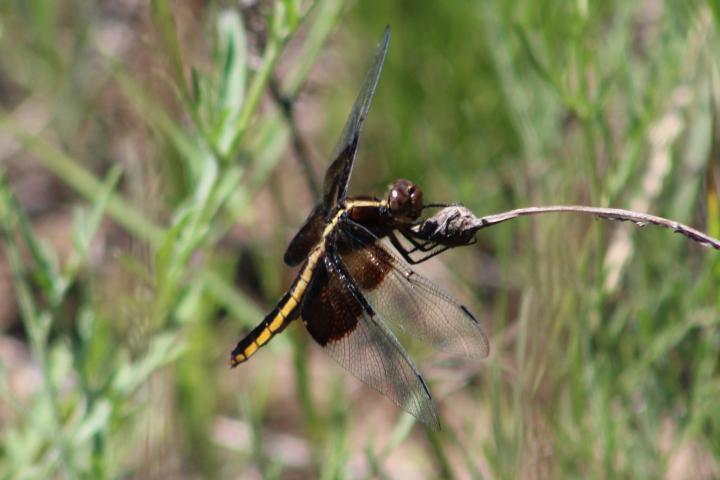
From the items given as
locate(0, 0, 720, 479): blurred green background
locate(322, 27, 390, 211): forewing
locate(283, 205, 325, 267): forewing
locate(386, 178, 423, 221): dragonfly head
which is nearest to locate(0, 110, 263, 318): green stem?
locate(0, 0, 720, 479): blurred green background

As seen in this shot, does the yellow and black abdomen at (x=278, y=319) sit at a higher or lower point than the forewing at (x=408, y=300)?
lower

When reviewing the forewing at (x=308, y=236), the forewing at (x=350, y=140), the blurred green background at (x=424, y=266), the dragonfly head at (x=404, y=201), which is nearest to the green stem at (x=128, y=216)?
the blurred green background at (x=424, y=266)

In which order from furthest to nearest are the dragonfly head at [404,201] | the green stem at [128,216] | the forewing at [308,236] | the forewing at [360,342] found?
the green stem at [128,216] → the forewing at [308,236] → the dragonfly head at [404,201] → the forewing at [360,342]

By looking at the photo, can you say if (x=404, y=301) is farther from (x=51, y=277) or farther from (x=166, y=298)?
(x=51, y=277)

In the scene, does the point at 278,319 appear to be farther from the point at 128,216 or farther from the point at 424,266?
the point at 424,266

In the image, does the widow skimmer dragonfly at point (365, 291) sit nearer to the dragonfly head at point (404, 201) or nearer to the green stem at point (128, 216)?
the dragonfly head at point (404, 201)

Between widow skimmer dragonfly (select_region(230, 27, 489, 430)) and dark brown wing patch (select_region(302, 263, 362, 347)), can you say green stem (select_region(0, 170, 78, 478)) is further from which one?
dark brown wing patch (select_region(302, 263, 362, 347))

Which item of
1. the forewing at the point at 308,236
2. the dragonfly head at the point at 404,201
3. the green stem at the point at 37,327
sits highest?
the dragonfly head at the point at 404,201

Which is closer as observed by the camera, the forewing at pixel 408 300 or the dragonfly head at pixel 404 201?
the forewing at pixel 408 300
